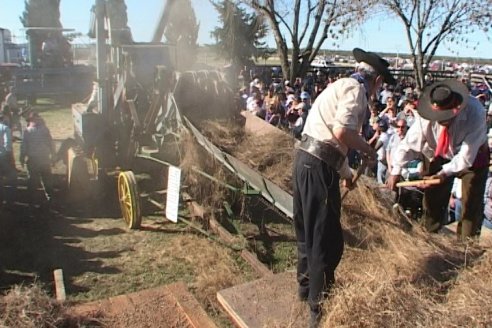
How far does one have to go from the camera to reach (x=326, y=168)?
2869mm

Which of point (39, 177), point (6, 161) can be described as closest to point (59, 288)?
point (6, 161)

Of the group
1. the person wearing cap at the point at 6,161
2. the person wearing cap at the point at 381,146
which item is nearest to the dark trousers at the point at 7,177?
the person wearing cap at the point at 6,161

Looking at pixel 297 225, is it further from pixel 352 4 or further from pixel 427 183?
pixel 352 4

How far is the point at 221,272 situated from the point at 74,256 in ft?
6.33

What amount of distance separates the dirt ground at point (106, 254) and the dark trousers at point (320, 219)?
117cm

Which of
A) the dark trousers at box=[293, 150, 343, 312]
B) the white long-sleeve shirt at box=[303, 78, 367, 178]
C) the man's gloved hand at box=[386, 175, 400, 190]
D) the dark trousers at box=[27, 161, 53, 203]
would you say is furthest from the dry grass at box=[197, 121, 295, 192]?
Answer: the dark trousers at box=[27, 161, 53, 203]

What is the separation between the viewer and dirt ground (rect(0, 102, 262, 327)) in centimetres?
468

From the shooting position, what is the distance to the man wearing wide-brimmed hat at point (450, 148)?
3.53 m

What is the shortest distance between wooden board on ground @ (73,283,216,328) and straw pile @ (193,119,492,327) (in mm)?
1094

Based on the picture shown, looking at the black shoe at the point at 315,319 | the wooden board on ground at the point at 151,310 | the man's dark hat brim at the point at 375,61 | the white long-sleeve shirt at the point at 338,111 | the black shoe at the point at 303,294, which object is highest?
the man's dark hat brim at the point at 375,61

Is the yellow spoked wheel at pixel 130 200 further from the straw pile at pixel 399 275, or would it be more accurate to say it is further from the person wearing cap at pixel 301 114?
the person wearing cap at pixel 301 114

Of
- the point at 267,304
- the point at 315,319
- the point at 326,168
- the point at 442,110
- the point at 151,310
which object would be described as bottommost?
the point at 151,310

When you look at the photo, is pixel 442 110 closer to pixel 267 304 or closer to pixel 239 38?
pixel 267 304

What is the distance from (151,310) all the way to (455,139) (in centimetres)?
273
